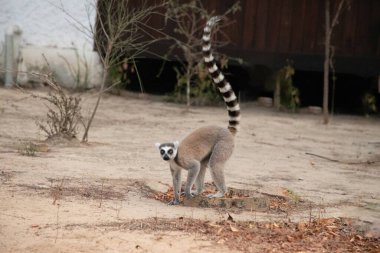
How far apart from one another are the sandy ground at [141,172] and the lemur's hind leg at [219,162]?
499 millimetres

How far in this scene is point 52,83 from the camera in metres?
9.99

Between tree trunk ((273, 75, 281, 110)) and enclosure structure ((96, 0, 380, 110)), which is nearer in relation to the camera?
enclosure structure ((96, 0, 380, 110))

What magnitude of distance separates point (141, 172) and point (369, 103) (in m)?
8.46

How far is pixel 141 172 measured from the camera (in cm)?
879

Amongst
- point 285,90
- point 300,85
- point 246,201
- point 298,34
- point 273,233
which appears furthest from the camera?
point 300,85

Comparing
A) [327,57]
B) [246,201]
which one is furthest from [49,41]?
[246,201]

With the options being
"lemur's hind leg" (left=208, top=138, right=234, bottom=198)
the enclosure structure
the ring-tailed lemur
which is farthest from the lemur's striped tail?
the enclosure structure

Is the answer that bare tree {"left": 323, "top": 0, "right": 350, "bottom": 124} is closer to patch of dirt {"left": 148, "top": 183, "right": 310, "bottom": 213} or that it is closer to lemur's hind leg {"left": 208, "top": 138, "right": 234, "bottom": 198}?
patch of dirt {"left": 148, "top": 183, "right": 310, "bottom": 213}

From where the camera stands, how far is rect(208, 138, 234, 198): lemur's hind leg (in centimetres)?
755

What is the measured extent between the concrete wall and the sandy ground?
42.1 inches

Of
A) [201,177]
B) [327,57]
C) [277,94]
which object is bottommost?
[201,177]

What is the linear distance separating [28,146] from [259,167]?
123 inches

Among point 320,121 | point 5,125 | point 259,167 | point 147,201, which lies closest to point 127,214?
point 147,201

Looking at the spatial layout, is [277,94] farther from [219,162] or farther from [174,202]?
[174,202]
